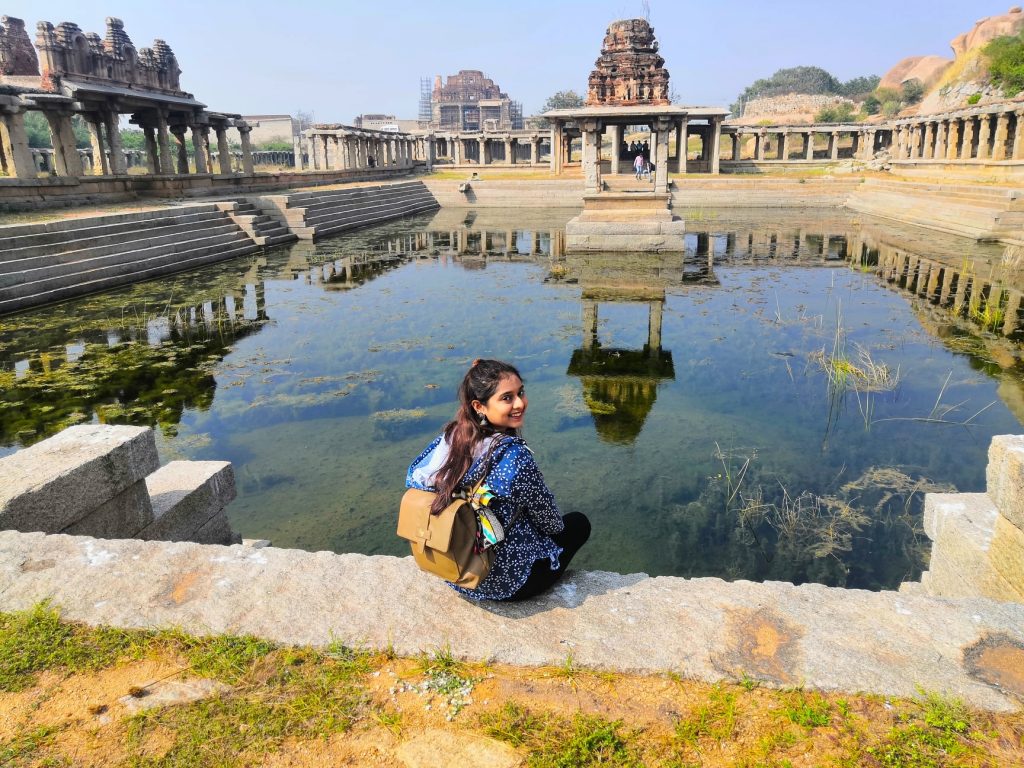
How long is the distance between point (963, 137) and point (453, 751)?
121 feet

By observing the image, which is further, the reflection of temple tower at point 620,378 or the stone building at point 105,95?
the stone building at point 105,95

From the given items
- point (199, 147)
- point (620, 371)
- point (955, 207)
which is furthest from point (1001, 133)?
point (199, 147)

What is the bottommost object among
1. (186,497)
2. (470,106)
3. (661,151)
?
(186,497)

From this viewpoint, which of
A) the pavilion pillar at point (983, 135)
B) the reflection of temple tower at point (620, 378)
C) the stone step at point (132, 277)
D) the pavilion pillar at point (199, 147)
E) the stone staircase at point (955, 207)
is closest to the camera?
the reflection of temple tower at point (620, 378)

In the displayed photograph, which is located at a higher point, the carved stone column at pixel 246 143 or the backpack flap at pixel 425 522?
the carved stone column at pixel 246 143

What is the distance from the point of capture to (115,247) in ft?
41.9

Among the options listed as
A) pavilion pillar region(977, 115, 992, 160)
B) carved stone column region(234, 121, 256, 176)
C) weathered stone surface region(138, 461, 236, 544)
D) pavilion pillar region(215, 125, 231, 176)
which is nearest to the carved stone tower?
pavilion pillar region(977, 115, 992, 160)

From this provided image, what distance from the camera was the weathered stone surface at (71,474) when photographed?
10.2 feet

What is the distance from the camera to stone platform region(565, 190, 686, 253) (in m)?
15.0

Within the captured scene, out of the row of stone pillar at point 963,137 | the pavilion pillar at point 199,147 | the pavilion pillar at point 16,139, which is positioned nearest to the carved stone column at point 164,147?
the pavilion pillar at point 199,147

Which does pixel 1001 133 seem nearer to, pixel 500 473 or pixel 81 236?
pixel 81 236

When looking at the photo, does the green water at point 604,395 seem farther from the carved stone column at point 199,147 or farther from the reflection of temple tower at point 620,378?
the carved stone column at point 199,147

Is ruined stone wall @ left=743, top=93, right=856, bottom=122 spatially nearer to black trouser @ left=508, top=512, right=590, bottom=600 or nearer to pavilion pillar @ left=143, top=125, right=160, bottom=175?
pavilion pillar @ left=143, top=125, right=160, bottom=175

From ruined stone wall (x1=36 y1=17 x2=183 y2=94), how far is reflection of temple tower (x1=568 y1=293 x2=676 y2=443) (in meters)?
25.8
